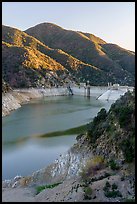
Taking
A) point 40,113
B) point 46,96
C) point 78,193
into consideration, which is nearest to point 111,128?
point 78,193

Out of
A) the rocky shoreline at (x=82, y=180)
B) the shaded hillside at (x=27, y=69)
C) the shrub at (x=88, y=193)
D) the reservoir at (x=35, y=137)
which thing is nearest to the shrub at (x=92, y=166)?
Answer: the rocky shoreline at (x=82, y=180)

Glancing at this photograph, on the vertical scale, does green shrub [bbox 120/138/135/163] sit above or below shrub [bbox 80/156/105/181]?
above

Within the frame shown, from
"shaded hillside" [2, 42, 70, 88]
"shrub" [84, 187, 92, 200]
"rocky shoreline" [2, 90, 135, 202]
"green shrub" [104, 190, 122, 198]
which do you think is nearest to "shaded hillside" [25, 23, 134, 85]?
"shaded hillside" [2, 42, 70, 88]

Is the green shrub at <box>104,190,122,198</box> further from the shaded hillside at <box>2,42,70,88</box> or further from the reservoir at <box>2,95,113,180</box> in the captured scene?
the shaded hillside at <box>2,42,70,88</box>

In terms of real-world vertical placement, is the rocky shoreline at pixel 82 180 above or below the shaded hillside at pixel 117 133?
below

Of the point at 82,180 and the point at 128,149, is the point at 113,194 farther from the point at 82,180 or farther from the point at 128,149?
Result: the point at 128,149

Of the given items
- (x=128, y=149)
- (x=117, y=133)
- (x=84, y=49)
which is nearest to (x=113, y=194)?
(x=128, y=149)

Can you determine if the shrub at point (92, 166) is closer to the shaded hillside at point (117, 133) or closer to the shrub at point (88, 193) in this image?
the shaded hillside at point (117, 133)
